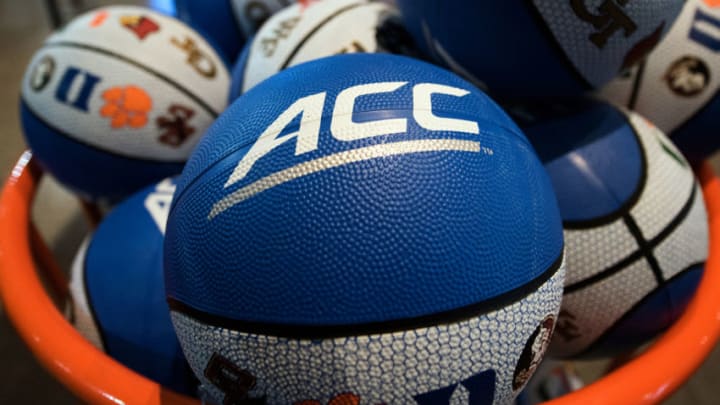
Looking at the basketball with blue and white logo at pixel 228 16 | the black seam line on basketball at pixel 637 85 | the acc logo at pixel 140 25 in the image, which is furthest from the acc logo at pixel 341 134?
the basketball with blue and white logo at pixel 228 16

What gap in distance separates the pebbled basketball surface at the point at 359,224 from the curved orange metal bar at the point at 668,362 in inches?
4.8

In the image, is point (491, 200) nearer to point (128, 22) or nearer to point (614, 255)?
point (614, 255)

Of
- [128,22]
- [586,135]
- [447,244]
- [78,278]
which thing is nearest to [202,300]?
[447,244]

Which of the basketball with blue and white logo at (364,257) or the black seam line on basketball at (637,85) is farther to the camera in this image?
the black seam line on basketball at (637,85)

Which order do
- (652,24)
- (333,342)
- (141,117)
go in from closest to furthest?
(333,342)
(652,24)
(141,117)

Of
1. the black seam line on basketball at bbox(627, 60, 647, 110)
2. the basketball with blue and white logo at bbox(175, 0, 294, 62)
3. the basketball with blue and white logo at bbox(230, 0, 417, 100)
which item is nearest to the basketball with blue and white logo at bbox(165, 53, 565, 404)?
the basketball with blue and white logo at bbox(230, 0, 417, 100)

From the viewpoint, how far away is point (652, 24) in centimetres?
59

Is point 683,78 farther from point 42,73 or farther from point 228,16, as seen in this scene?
point 42,73

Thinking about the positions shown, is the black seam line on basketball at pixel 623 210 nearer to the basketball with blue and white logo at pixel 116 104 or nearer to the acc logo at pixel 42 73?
the basketball with blue and white logo at pixel 116 104

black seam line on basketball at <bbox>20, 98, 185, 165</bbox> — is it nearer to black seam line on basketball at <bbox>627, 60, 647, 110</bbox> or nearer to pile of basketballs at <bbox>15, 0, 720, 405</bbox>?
pile of basketballs at <bbox>15, 0, 720, 405</bbox>

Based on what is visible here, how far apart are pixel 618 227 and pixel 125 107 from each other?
0.66 m

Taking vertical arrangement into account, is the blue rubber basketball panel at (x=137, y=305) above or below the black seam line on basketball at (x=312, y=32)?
below

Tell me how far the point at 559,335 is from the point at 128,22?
0.76 metres

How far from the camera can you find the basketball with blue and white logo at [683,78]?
761mm
